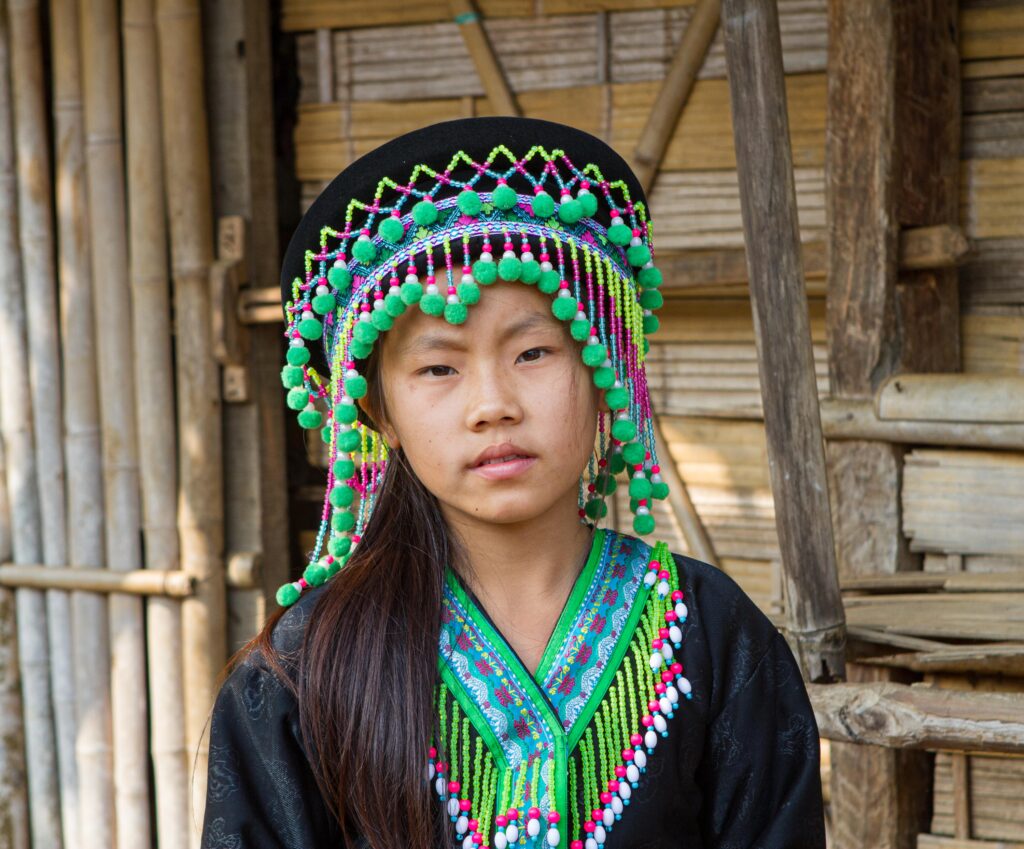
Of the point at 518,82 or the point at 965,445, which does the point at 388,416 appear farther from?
the point at 518,82

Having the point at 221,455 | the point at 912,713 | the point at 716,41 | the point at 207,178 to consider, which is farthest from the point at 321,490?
the point at 912,713

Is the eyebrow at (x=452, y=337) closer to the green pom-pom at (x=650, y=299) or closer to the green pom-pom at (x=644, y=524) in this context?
the green pom-pom at (x=650, y=299)

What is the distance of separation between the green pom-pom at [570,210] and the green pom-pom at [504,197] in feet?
0.19

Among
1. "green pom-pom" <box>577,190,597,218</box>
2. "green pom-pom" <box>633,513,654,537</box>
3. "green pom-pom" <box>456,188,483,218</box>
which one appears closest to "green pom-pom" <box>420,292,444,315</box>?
"green pom-pom" <box>456,188,483,218</box>

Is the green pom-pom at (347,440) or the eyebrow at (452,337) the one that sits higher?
the eyebrow at (452,337)

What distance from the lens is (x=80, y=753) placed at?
3.65 metres

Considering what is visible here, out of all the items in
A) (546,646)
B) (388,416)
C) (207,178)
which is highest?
(207,178)

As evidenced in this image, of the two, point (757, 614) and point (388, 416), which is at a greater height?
point (388, 416)

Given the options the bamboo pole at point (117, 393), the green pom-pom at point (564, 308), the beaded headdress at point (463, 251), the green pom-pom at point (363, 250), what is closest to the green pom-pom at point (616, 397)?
the beaded headdress at point (463, 251)

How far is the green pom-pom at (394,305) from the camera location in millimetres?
1574

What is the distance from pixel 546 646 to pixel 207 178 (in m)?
2.14

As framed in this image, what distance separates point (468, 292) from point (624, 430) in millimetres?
285

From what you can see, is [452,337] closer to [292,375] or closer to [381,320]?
[381,320]

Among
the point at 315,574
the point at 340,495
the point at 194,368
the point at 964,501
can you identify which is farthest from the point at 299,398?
the point at 194,368
